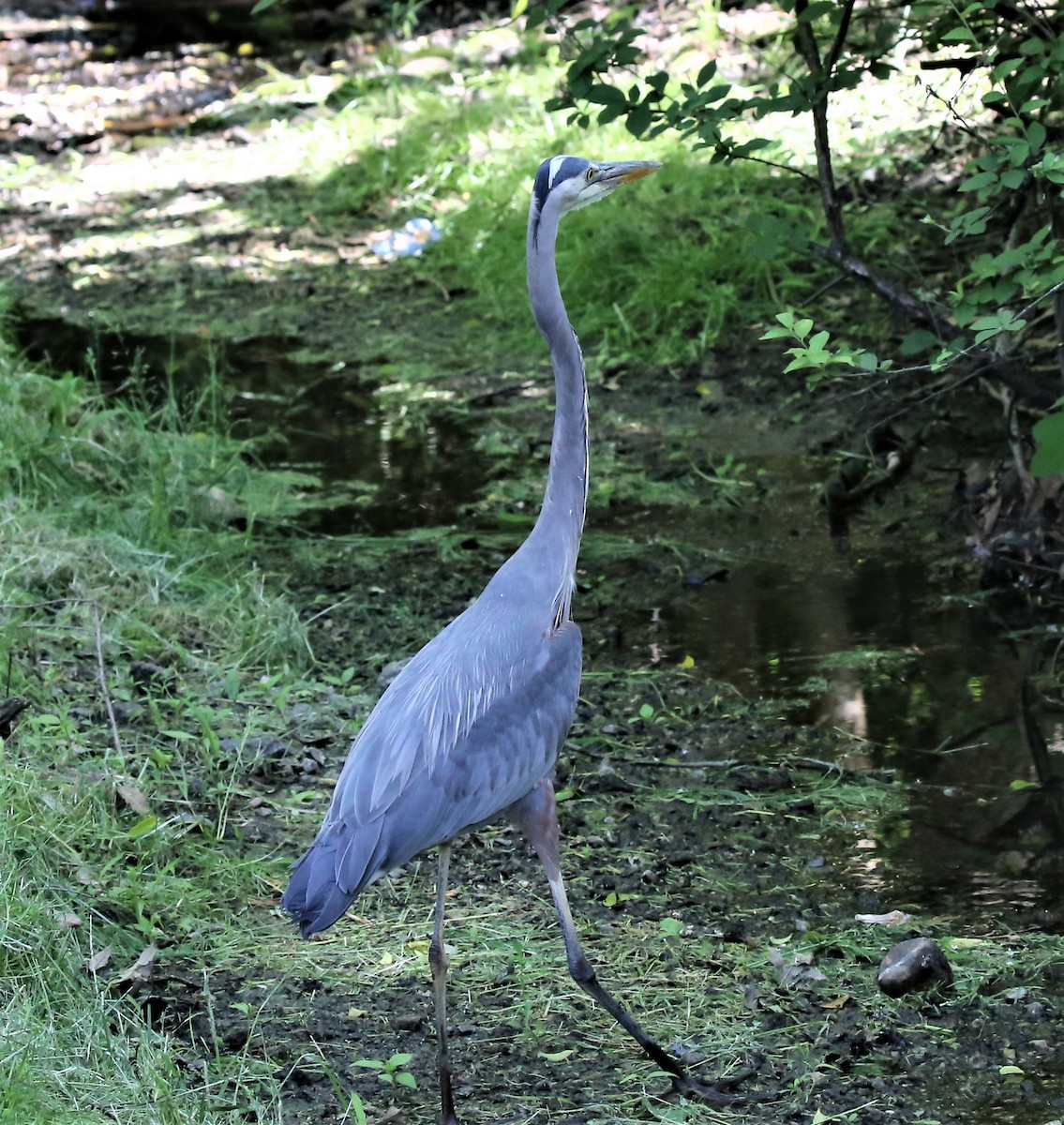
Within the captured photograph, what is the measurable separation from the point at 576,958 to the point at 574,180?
1877 mm

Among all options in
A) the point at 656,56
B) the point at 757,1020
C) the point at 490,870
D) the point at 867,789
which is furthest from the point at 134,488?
the point at 656,56

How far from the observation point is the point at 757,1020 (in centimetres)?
377

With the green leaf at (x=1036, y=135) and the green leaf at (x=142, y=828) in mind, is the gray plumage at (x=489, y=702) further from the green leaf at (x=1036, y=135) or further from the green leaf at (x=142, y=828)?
the green leaf at (x=1036, y=135)

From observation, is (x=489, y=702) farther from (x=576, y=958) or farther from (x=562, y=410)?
(x=562, y=410)

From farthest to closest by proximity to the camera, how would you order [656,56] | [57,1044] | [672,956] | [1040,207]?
[656,56] < [1040,207] < [672,956] < [57,1044]

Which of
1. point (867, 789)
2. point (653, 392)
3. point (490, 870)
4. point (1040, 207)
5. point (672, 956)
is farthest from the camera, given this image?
point (653, 392)

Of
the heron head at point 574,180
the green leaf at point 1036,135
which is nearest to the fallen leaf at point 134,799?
the heron head at point 574,180

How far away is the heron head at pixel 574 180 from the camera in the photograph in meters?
3.94

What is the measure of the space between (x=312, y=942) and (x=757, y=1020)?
1154 mm

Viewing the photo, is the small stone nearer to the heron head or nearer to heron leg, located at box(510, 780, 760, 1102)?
heron leg, located at box(510, 780, 760, 1102)

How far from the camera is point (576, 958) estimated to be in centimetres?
364

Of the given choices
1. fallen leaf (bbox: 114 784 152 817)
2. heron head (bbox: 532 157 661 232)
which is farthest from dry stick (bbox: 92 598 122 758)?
heron head (bbox: 532 157 661 232)

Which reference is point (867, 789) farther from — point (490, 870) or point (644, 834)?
point (490, 870)

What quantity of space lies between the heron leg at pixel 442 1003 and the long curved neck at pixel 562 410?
2.69 ft
